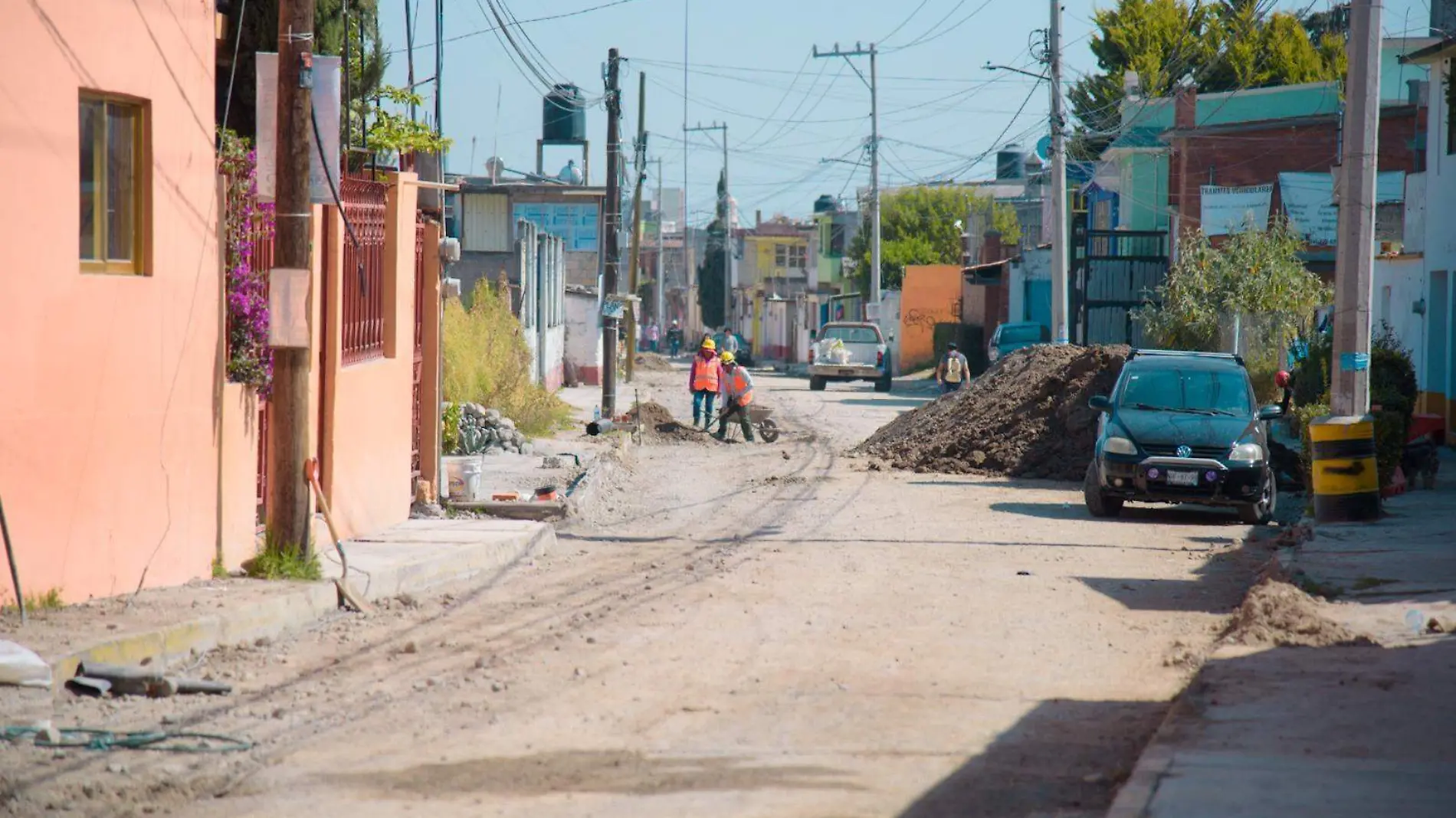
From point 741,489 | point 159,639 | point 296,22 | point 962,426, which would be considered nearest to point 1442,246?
point 962,426

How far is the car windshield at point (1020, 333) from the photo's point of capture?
47781 millimetres

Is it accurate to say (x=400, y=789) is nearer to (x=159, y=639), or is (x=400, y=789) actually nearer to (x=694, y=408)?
(x=159, y=639)

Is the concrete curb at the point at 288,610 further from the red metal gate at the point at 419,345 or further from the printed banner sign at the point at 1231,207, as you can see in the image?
the printed banner sign at the point at 1231,207

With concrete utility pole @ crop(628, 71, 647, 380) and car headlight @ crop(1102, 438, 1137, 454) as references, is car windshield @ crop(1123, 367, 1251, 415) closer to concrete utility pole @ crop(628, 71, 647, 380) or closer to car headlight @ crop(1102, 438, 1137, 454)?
car headlight @ crop(1102, 438, 1137, 454)

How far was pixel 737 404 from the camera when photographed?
98.9ft

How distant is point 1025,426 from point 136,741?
18.7 m

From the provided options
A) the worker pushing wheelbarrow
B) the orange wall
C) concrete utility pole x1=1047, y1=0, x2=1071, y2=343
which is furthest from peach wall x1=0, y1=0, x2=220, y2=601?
the orange wall

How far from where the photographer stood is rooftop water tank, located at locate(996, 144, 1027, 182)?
322ft

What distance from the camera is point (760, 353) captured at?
105 metres

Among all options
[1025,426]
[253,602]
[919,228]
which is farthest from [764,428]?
[919,228]

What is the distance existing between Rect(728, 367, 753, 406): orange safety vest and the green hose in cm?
2242

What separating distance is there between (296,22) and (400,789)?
6547mm

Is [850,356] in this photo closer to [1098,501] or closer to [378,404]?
[1098,501]

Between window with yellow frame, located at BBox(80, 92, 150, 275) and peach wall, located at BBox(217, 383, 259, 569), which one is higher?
window with yellow frame, located at BBox(80, 92, 150, 275)
